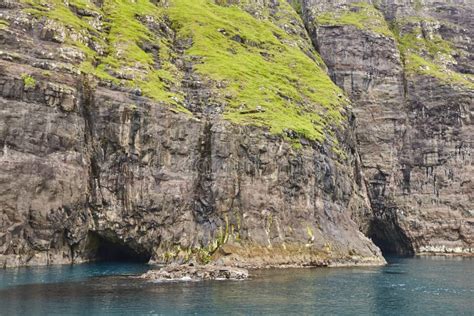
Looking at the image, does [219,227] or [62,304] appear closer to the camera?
[62,304]

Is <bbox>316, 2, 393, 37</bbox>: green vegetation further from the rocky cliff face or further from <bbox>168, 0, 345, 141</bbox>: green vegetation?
the rocky cliff face

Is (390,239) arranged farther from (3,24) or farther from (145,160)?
(3,24)

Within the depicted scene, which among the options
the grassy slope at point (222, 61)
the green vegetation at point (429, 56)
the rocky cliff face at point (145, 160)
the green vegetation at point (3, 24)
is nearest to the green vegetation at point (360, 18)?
the green vegetation at point (429, 56)

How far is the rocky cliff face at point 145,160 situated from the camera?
83000 mm

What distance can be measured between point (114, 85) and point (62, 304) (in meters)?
55.2

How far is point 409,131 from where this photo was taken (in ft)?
499

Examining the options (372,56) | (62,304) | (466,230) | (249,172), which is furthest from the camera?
(372,56)

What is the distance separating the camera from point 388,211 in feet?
475

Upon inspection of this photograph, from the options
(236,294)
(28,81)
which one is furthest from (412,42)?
(236,294)

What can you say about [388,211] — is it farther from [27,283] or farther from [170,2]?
[27,283]

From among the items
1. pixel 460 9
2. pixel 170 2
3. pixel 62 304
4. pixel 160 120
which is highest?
pixel 460 9

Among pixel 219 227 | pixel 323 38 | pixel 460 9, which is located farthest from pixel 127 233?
pixel 460 9

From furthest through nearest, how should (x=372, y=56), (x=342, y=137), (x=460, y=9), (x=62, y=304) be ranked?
(x=460, y=9), (x=372, y=56), (x=342, y=137), (x=62, y=304)

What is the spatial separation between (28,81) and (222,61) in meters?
47.7
